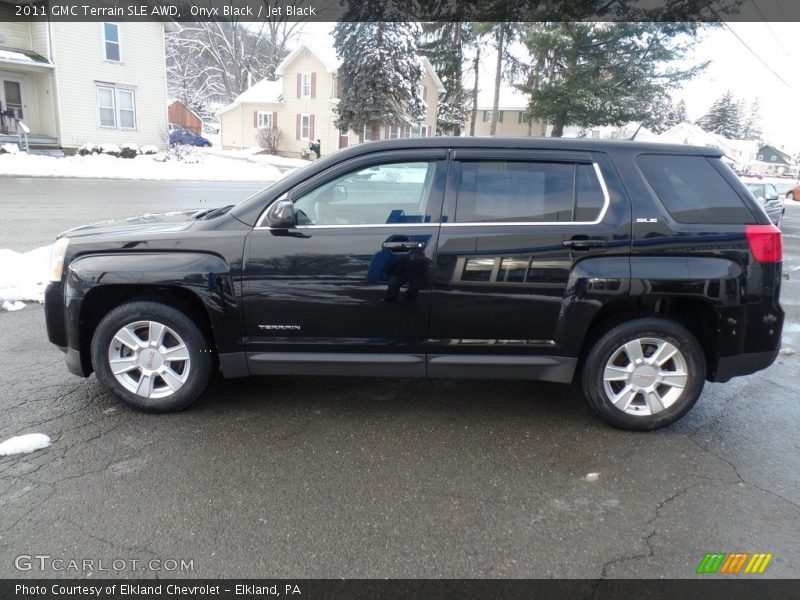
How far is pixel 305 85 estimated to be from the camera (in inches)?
1686

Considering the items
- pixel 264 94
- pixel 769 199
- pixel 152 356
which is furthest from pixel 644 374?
pixel 264 94

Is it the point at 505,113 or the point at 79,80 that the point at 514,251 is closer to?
the point at 79,80

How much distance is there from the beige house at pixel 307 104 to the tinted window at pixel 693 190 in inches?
1414

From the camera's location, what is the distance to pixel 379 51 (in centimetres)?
2939

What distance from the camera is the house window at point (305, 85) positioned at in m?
42.5

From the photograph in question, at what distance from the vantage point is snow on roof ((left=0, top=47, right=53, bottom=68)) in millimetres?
24078

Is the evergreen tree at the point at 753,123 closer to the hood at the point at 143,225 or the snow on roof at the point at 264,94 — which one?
the snow on roof at the point at 264,94

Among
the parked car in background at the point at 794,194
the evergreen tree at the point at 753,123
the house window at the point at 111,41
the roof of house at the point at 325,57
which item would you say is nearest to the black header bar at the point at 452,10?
the house window at the point at 111,41

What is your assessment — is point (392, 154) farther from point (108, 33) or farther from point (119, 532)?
point (108, 33)

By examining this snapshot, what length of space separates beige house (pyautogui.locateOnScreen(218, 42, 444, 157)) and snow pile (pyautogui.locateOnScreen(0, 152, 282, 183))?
43.4 ft

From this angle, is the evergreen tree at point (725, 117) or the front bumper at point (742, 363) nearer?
the front bumper at point (742, 363)
